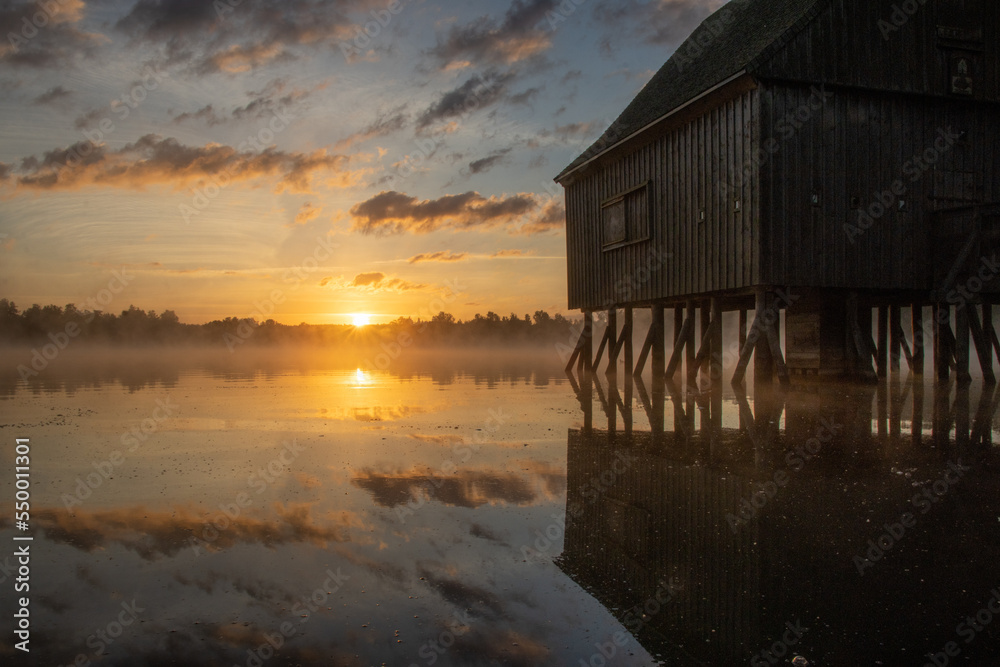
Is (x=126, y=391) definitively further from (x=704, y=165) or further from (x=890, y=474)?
(x=890, y=474)

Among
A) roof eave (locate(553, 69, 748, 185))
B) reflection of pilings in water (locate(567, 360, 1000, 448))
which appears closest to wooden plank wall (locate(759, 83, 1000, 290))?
roof eave (locate(553, 69, 748, 185))

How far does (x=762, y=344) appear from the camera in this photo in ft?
47.8

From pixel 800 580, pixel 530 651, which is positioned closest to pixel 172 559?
pixel 530 651

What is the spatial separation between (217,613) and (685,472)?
14.6 ft
